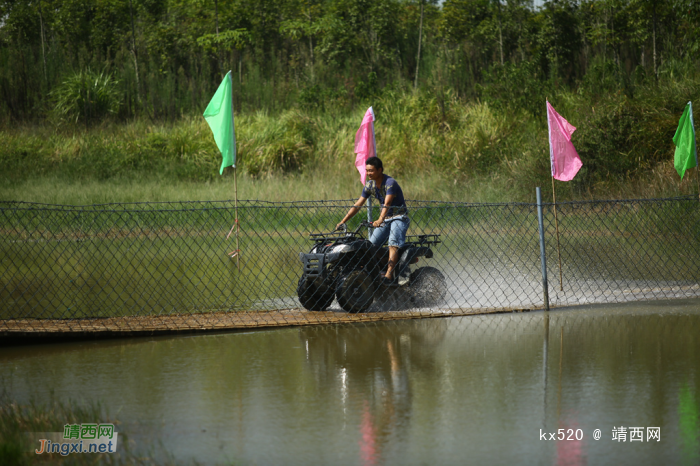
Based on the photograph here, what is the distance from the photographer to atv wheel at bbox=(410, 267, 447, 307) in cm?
907

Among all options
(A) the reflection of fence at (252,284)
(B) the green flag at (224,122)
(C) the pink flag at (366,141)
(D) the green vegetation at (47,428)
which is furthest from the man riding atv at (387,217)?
(B) the green flag at (224,122)

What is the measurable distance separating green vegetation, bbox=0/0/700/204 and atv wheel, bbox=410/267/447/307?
9.90 meters

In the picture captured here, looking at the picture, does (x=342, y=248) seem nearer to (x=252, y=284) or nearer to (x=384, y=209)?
(x=384, y=209)

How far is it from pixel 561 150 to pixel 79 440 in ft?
26.4

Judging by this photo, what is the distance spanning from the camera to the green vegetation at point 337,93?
A: 65.9 ft

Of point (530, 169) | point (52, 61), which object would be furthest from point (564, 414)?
point (52, 61)

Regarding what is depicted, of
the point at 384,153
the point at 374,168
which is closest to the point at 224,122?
the point at 374,168

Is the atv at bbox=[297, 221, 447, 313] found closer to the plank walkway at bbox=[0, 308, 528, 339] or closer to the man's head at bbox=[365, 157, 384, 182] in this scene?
the plank walkway at bbox=[0, 308, 528, 339]

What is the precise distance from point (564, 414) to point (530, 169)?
1533cm

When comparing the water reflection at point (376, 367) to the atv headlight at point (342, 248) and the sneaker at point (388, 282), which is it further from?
the atv headlight at point (342, 248)

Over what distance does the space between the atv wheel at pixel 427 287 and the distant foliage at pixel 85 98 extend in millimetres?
21612

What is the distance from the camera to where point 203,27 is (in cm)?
3250

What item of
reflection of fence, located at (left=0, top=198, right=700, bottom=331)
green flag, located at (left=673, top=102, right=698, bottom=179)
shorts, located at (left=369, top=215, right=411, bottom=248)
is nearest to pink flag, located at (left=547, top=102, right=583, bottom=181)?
reflection of fence, located at (left=0, top=198, right=700, bottom=331)

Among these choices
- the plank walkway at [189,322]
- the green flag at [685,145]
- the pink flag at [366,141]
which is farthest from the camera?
the pink flag at [366,141]
